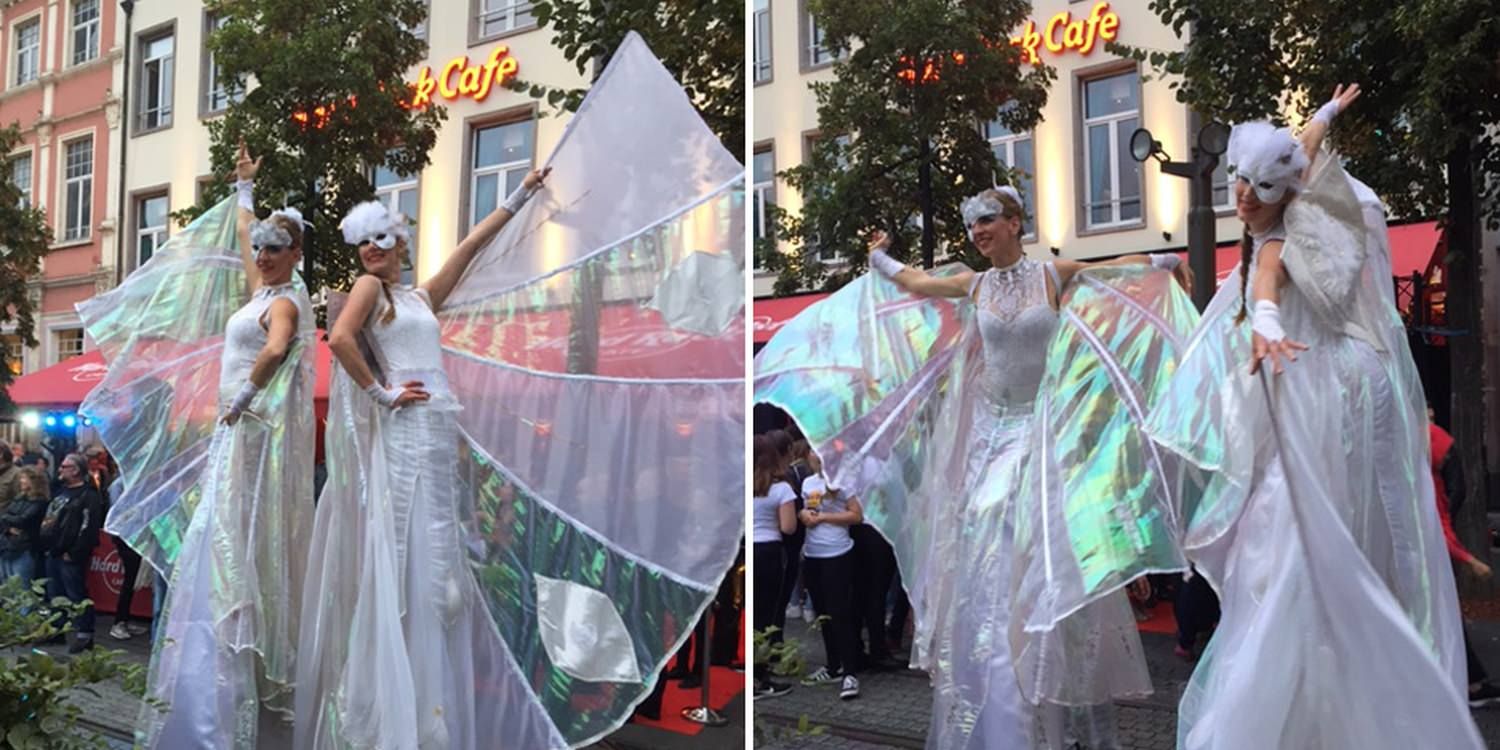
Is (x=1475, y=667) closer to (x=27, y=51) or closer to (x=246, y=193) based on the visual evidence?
(x=246, y=193)

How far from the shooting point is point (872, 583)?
116 inches

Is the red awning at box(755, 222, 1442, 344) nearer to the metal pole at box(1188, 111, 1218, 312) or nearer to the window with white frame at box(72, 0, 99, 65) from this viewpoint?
the metal pole at box(1188, 111, 1218, 312)

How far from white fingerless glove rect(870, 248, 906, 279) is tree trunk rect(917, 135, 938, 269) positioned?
7 centimetres

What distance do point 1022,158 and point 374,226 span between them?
4.92 feet

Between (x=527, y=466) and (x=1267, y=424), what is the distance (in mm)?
1514

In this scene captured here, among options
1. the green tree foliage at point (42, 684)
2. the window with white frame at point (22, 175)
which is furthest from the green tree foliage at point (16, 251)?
the green tree foliage at point (42, 684)

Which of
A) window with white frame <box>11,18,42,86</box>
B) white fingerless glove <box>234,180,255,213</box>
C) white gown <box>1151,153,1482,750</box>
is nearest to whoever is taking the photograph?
white gown <box>1151,153,1482,750</box>

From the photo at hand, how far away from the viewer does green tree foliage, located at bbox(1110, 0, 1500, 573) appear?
8.17 feet

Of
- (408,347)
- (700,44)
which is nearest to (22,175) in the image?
(408,347)

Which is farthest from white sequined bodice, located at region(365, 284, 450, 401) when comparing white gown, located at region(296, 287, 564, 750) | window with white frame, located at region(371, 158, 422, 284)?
window with white frame, located at region(371, 158, 422, 284)

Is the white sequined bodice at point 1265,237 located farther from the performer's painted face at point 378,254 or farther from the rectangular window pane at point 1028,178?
the performer's painted face at point 378,254

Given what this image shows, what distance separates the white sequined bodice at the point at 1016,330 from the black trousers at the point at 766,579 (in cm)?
74

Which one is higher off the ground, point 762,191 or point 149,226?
point 149,226

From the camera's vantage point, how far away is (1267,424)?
2.08 m
